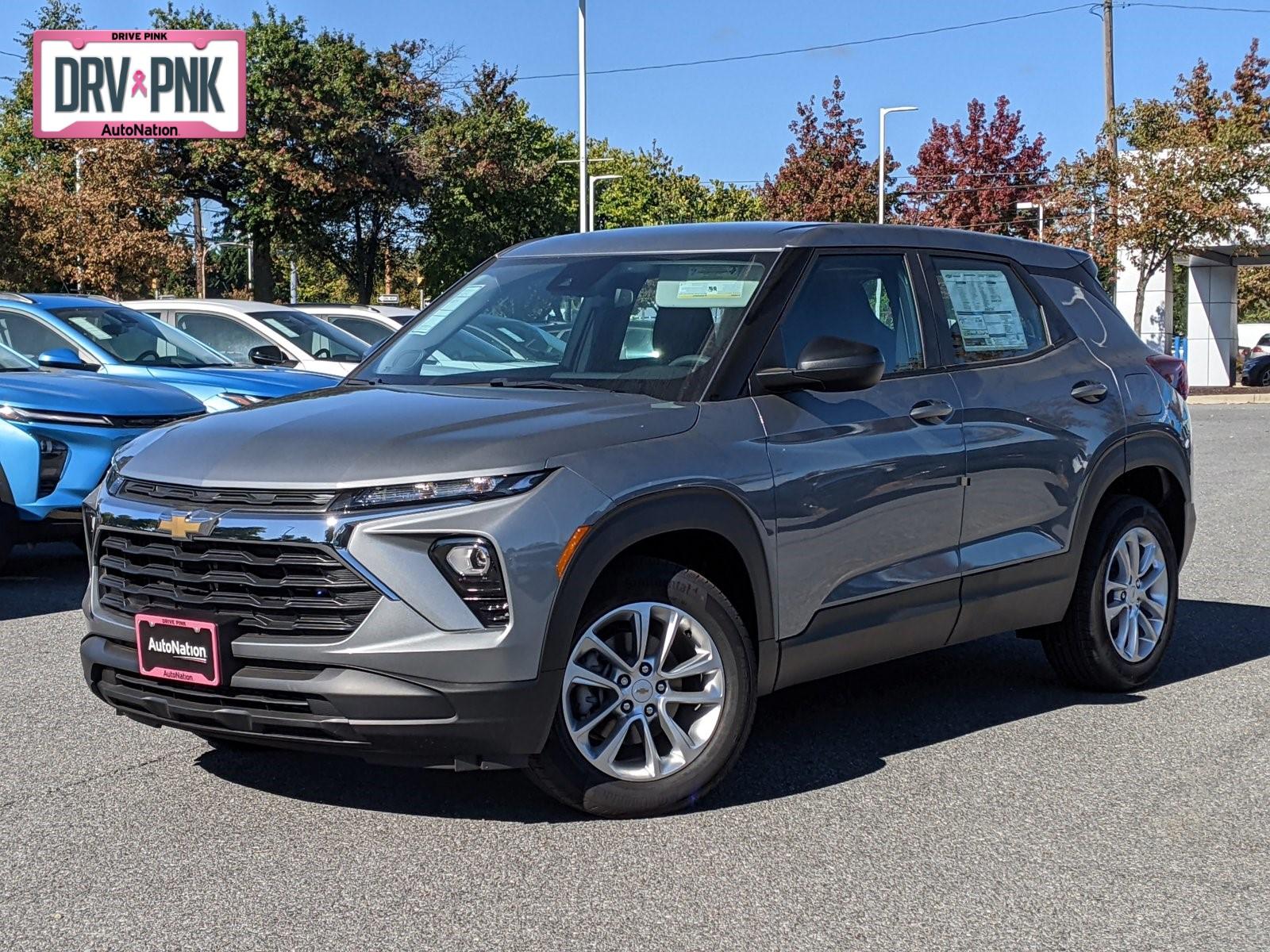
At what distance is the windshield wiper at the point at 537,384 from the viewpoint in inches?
205

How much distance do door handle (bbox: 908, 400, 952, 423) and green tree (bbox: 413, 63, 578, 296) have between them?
124 ft

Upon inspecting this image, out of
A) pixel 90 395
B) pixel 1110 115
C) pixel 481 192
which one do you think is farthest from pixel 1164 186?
pixel 90 395

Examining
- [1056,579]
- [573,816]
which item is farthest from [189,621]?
[1056,579]

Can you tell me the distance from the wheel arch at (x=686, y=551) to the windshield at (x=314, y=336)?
10.6 m

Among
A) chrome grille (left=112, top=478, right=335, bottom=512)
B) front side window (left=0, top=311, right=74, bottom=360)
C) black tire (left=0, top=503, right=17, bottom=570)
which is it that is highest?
front side window (left=0, top=311, right=74, bottom=360)

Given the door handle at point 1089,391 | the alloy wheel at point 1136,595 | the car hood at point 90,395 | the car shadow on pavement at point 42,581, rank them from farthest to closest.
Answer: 1. the car hood at point 90,395
2. the car shadow on pavement at point 42,581
3. the alloy wheel at point 1136,595
4. the door handle at point 1089,391

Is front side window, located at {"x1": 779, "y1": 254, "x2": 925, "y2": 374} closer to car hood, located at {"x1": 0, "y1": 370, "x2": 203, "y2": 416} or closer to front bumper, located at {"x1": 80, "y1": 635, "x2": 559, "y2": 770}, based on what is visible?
front bumper, located at {"x1": 80, "y1": 635, "x2": 559, "y2": 770}

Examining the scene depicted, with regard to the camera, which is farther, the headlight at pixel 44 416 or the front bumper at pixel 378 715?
the headlight at pixel 44 416

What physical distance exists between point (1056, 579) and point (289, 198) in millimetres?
33848

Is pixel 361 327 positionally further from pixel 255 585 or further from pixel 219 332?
pixel 255 585

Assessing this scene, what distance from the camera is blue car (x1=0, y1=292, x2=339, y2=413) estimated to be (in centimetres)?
1145

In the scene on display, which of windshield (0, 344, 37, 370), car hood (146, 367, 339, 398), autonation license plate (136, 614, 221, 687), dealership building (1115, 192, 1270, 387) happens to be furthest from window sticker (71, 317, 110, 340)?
dealership building (1115, 192, 1270, 387)

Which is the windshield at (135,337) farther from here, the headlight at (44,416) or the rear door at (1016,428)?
the rear door at (1016,428)

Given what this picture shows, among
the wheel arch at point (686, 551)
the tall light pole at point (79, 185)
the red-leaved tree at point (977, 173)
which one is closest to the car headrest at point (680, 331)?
the wheel arch at point (686, 551)
